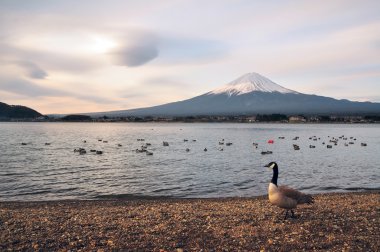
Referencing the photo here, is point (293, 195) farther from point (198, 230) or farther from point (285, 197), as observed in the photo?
point (198, 230)

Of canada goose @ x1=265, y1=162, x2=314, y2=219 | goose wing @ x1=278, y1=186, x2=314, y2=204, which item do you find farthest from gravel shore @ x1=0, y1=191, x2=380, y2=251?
goose wing @ x1=278, y1=186, x2=314, y2=204

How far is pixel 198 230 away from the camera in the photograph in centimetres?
1273

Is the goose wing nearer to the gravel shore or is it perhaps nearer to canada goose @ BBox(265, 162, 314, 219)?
canada goose @ BBox(265, 162, 314, 219)

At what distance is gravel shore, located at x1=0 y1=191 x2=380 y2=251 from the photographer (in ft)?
36.4

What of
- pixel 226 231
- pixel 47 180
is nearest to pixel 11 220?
pixel 226 231

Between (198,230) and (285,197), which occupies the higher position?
(285,197)

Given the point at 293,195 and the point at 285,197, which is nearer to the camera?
the point at 285,197

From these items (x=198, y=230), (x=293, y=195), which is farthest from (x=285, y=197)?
(x=198, y=230)

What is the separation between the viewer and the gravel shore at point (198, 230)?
11.1 meters

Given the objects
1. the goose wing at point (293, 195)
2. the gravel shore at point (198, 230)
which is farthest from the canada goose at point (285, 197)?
the gravel shore at point (198, 230)

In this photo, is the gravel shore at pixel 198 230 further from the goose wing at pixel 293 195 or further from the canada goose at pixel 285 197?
the goose wing at pixel 293 195

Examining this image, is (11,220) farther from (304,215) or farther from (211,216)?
(304,215)

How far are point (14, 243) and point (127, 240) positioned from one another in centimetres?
353

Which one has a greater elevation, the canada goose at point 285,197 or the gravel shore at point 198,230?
the canada goose at point 285,197
